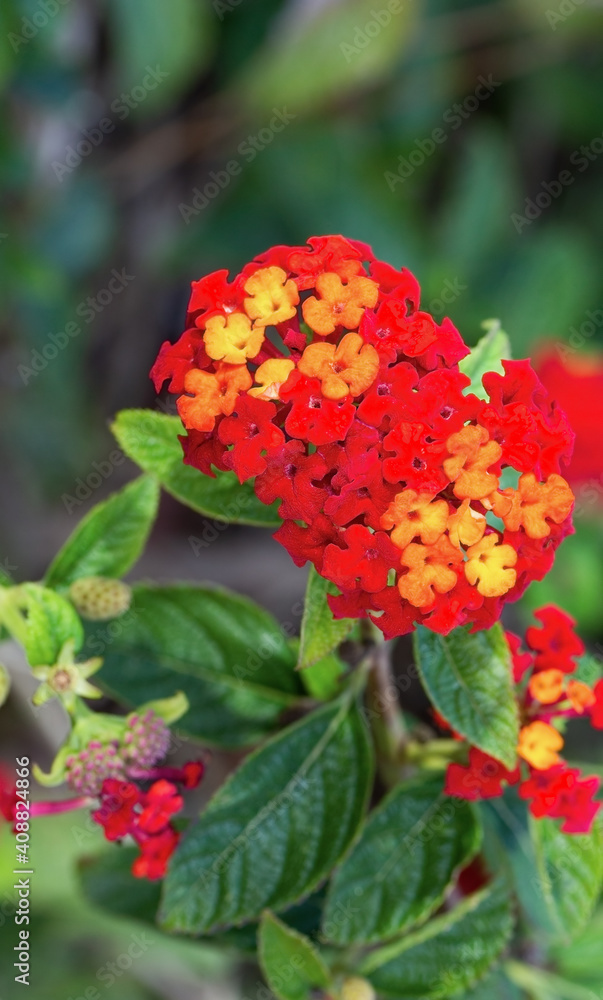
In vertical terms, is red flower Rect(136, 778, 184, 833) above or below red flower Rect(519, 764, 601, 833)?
below

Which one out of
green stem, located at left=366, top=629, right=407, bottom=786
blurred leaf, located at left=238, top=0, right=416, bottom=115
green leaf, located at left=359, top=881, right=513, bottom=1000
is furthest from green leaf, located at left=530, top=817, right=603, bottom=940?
blurred leaf, located at left=238, top=0, right=416, bottom=115

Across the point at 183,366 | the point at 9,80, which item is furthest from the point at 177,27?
the point at 183,366

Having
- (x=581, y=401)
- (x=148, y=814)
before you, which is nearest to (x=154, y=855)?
(x=148, y=814)

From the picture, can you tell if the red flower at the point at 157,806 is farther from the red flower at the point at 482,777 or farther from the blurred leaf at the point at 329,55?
the blurred leaf at the point at 329,55

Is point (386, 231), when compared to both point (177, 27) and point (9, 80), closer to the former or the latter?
point (177, 27)

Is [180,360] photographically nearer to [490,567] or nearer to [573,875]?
[490,567]

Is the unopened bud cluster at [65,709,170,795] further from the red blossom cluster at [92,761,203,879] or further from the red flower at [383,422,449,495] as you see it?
the red flower at [383,422,449,495]
